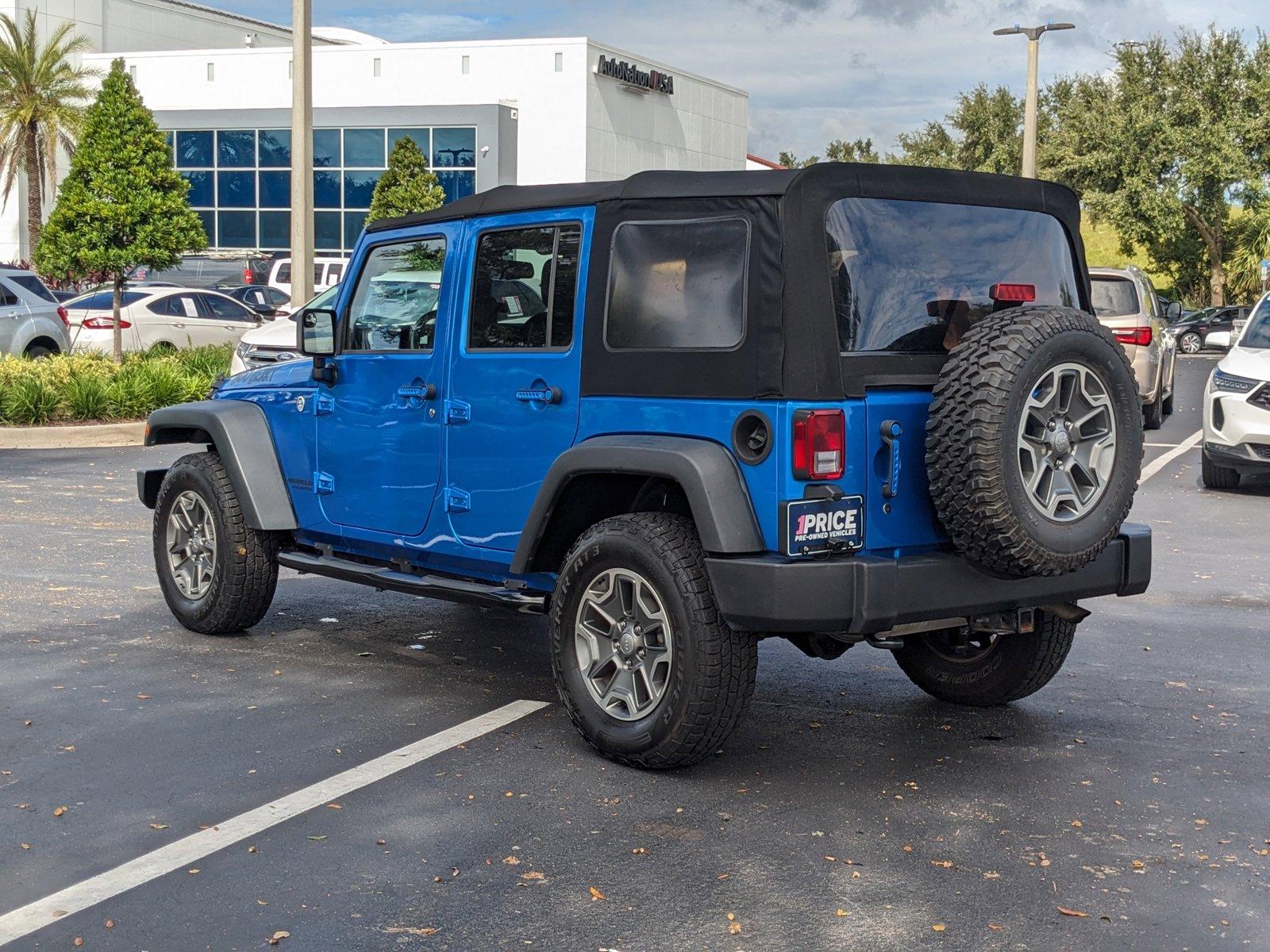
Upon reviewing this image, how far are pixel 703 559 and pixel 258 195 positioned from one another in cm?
5276

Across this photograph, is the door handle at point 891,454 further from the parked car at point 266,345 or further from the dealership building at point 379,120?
the dealership building at point 379,120

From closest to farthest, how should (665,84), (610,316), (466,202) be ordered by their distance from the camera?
(610,316), (466,202), (665,84)

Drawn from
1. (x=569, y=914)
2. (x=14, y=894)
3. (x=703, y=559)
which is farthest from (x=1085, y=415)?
(x=14, y=894)

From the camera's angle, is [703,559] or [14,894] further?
[703,559]

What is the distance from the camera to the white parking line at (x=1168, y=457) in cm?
1462

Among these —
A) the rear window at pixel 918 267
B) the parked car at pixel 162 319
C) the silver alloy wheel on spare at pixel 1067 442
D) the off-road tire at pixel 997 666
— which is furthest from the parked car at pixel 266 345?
the silver alloy wheel on spare at pixel 1067 442

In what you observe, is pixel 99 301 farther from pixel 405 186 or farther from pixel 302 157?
pixel 405 186

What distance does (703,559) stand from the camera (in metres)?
5.12

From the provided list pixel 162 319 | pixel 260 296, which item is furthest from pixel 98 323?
pixel 260 296

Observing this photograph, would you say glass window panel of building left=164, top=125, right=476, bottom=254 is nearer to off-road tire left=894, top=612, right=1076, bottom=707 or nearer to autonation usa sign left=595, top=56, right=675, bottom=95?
autonation usa sign left=595, top=56, right=675, bottom=95

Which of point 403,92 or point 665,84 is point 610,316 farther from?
point 665,84

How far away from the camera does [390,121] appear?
178 ft

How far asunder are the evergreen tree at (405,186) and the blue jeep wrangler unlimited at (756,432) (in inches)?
1354

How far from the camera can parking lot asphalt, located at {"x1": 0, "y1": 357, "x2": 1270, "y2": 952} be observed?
409 centimetres
